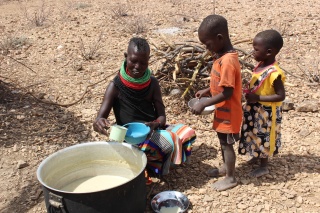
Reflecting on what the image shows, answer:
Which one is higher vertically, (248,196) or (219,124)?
(219,124)

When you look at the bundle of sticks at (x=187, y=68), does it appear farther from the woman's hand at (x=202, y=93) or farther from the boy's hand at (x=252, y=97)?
the boy's hand at (x=252, y=97)

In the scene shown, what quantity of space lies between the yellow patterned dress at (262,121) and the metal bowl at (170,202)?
633 mm

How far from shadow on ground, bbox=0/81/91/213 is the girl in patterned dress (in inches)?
59.3

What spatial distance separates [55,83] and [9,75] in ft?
2.11

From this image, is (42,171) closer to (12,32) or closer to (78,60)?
(78,60)

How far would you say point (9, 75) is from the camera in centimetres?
491

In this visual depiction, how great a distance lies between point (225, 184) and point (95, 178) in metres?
0.94

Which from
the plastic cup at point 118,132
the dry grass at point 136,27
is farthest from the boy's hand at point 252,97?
the dry grass at point 136,27

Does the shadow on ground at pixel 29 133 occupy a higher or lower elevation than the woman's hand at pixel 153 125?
lower

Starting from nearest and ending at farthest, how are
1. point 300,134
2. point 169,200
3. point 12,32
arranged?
1. point 169,200
2. point 300,134
3. point 12,32

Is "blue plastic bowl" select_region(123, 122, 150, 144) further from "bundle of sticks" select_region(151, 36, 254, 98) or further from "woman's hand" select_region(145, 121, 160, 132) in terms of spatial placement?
"bundle of sticks" select_region(151, 36, 254, 98)

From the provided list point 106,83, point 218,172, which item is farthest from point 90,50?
point 218,172

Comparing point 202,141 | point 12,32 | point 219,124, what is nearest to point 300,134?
point 202,141

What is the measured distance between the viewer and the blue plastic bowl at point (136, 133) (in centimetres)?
241
